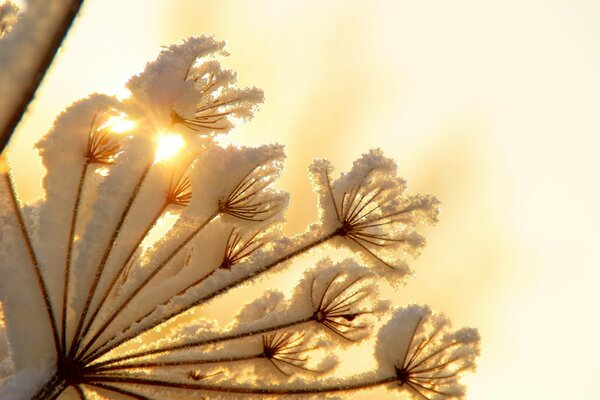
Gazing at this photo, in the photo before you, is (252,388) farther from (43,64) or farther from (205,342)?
(43,64)

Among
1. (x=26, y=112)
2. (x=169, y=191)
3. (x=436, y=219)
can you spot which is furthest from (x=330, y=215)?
(x=26, y=112)

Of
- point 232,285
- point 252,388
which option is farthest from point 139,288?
point 252,388

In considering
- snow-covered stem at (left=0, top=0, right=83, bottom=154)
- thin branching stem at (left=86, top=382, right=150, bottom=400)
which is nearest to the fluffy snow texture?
snow-covered stem at (left=0, top=0, right=83, bottom=154)

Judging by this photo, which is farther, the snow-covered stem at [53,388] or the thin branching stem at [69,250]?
the thin branching stem at [69,250]

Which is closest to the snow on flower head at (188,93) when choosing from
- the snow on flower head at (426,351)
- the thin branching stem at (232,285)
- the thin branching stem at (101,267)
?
the thin branching stem at (101,267)

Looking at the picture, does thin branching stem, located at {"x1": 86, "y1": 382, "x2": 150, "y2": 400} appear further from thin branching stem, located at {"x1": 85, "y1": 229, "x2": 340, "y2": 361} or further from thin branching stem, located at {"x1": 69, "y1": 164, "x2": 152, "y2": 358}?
thin branching stem, located at {"x1": 69, "y1": 164, "x2": 152, "y2": 358}

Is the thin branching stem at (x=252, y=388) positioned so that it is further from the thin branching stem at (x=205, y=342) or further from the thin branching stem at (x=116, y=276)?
the thin branching stem at (x=116, y=276)
